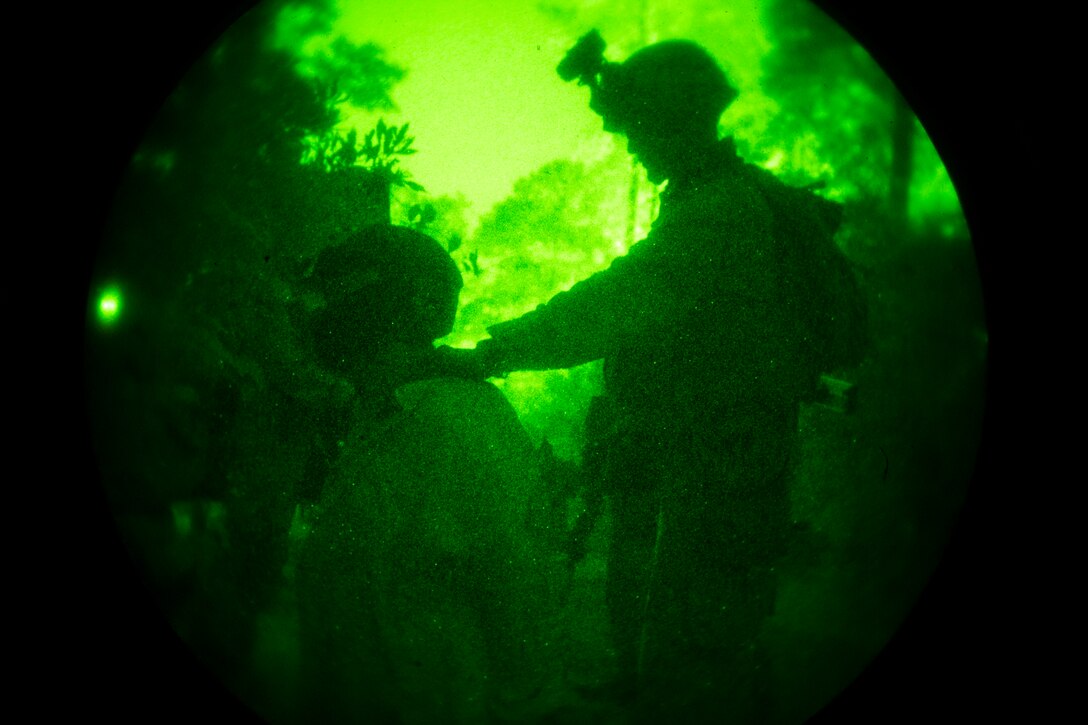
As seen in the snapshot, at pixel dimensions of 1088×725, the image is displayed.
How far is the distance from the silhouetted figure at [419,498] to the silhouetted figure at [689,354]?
0.31 ft

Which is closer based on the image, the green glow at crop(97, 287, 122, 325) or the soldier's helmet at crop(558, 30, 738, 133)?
the soldier's helmet at crop(558, 30, 738, 133)

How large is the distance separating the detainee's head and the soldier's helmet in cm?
41

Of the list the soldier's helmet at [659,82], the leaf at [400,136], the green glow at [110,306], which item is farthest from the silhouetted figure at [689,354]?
the green glow at [110,306]

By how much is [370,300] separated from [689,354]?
0.54 meters

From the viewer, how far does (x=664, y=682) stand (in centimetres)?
118

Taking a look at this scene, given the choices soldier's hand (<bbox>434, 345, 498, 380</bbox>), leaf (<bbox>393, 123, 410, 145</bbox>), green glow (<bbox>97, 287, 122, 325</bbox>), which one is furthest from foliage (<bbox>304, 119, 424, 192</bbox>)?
green glow (<bbox>97, 287, 122, 325</bbox>)

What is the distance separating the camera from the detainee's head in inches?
41.3

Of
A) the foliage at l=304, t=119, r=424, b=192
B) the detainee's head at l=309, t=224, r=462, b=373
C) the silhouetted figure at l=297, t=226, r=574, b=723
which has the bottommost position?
the silhouetted figure at l=297, t=226, r=574, b=723

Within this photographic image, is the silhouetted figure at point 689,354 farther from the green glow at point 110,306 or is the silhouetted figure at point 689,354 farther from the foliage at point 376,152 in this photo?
the green glow at point 110,306

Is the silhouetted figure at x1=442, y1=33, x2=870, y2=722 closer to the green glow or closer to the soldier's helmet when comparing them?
the soldier's helmet

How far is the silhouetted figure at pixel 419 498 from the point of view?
3.45 ft

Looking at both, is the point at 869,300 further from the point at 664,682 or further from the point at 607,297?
the point at 664,682

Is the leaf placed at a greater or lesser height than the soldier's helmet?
lesser

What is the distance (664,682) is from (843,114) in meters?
1.10
